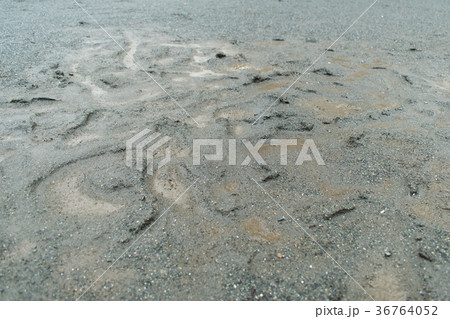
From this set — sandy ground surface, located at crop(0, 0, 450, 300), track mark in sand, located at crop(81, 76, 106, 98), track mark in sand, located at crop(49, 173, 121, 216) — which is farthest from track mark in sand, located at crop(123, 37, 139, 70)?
track mark in sand, located at crop(49, 173, 121, 216)

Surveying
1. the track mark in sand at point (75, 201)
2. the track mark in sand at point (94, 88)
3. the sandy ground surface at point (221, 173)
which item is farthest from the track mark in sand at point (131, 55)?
the track mark in sand at point (75, 201)

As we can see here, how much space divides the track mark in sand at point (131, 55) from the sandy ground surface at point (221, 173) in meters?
0.02

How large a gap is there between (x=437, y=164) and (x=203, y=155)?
64.7 inches

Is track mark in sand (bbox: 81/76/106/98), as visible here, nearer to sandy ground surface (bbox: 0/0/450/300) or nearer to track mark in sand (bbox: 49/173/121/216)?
sandy ground surface (bbox: 0/0/450/300)

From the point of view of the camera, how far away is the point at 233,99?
3227mm

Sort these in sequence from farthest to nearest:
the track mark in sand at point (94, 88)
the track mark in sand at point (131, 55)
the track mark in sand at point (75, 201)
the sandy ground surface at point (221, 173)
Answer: the track mark in sand at point (131, 55), the track mark in sand at point (94, 88), the track mark in sand at point (75, 201), the sandy ground surface at point (221, 173)

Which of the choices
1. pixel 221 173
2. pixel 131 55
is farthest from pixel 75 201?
pixel 131 55

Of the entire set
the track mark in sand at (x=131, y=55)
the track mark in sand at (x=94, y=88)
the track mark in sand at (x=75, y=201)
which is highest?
the track mark in sand at (x=131, y=55)

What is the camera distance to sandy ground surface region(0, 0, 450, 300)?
5.54ft

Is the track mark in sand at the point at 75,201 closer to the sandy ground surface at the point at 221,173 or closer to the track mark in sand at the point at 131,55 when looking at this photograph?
the sandy ground surface at the point at 221,173

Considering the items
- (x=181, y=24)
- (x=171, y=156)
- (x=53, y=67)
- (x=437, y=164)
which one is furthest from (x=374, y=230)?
(x=181, y=24)

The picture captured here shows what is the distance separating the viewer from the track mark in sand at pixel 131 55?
147 inches
